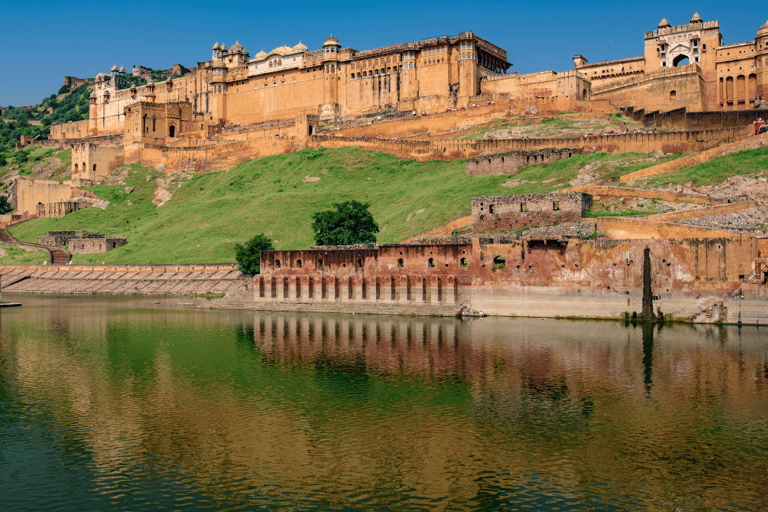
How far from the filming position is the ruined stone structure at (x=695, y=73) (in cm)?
5903

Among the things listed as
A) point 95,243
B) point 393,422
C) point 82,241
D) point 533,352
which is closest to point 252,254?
point 95,243

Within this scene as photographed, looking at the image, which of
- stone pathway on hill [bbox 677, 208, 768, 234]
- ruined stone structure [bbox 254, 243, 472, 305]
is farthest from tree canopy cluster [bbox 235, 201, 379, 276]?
stone pathway on hill [bbox 677, 208, 768, 234]

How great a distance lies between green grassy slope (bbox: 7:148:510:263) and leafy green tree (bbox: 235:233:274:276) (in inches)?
70.4

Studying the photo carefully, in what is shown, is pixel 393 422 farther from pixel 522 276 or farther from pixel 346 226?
pixel 346 226

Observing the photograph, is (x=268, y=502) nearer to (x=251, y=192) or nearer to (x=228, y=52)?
(x=251, y=192)

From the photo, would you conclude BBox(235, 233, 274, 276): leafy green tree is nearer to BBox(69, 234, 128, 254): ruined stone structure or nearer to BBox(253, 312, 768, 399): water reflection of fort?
BBox(253, 312, 768, 399): water reflection of fort

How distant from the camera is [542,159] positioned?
51781 millimetres

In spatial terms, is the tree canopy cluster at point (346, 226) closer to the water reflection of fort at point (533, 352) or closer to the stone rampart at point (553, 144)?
the water reflection of fort at point (533, 352)

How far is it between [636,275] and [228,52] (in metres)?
72.3

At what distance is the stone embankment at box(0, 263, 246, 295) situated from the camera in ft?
168

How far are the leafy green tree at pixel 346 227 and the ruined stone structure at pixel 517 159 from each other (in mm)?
10944

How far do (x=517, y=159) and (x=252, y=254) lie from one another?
19.3 m

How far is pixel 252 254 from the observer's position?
50000mm

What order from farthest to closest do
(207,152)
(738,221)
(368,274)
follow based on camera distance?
(207,152)
(368,274)
(738,221)
